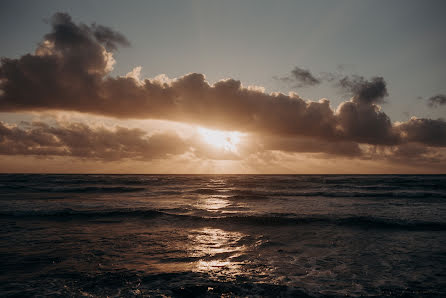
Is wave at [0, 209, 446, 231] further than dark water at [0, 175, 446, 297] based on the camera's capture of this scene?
Yes

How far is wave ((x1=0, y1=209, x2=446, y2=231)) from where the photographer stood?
16.2m

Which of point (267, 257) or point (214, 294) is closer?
point (214, 294)

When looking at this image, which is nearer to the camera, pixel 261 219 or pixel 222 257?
pixel 222 257

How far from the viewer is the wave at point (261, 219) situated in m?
16.2

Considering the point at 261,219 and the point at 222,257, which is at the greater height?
the point at 222,257

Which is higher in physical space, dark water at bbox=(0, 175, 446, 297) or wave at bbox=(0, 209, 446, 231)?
dark water at bbox=(0, 175, 446, 297)

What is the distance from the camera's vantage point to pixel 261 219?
18000 millimetres

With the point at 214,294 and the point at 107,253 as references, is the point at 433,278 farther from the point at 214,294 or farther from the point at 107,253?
the point at 107,253

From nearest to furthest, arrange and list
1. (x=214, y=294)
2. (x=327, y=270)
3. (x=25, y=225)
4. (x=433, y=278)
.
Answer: (x=214, y=294), (x=433, y=278), (x=327, y=270), (x=25, y=225)

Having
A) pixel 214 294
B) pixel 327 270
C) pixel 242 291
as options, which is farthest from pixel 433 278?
A: pixel 214 294

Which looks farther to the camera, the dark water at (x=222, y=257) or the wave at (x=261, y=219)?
the wave at (x=261, y=219)

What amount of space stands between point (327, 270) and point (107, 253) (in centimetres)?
808

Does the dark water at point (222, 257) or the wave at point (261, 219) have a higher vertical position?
the dark water at point (222, 257)

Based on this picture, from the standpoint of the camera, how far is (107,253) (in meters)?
10.4
